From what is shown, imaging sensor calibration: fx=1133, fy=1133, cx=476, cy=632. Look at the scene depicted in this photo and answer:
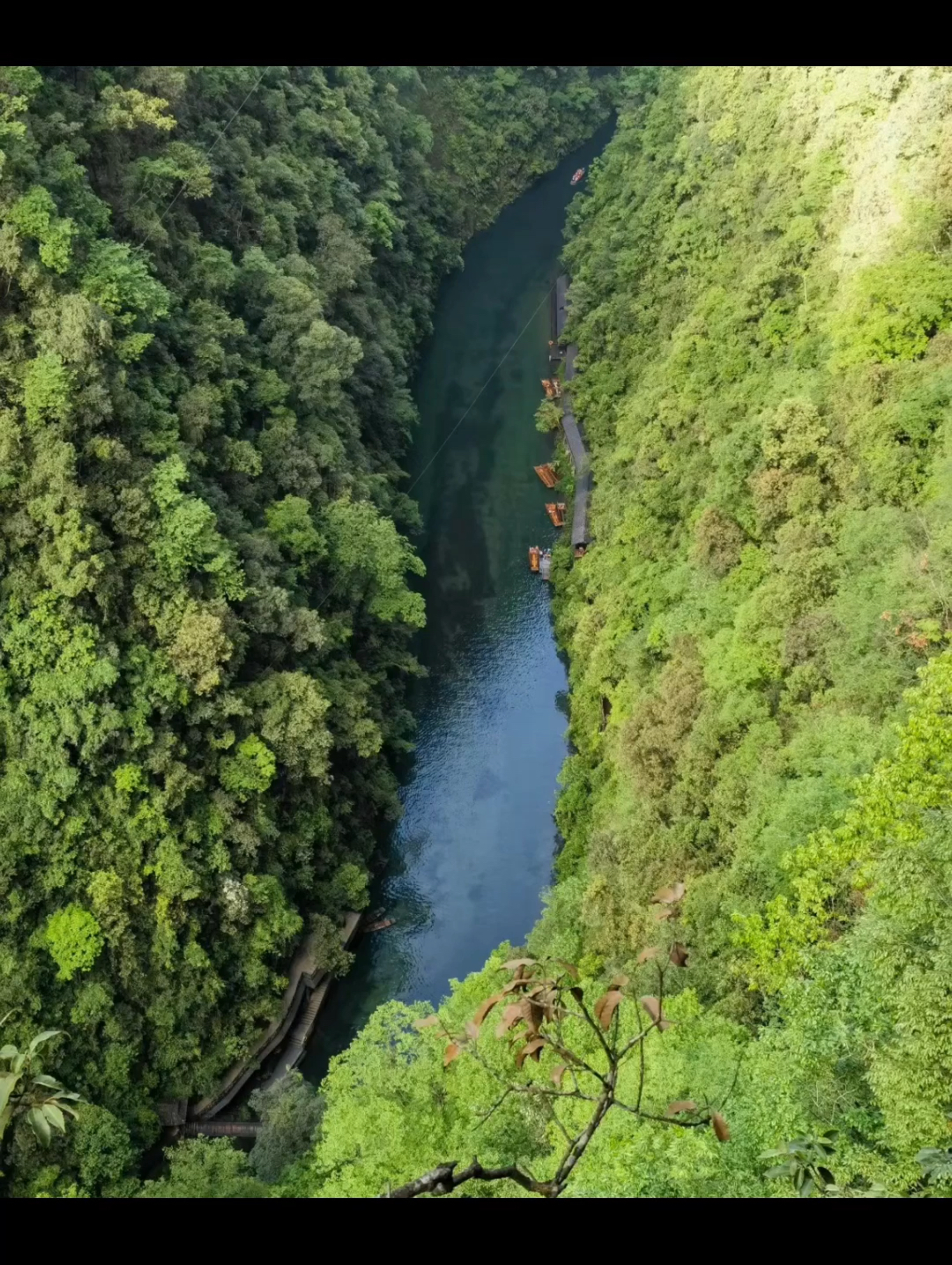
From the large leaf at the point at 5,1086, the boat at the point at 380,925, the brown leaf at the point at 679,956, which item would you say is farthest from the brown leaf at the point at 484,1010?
the boat at the point at 380,925

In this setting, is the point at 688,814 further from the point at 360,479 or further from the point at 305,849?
the point at 360,479

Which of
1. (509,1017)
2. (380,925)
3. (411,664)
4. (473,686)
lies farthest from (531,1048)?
(473,686)

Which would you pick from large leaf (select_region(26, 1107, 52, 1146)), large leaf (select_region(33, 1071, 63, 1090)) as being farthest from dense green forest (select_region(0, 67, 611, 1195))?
large leaf (select_region(26, 1107, 52, 1146))

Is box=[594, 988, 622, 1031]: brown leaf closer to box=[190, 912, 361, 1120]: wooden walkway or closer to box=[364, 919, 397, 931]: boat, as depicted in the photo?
box=[190, 912, 361, 1120]: wooden walkway

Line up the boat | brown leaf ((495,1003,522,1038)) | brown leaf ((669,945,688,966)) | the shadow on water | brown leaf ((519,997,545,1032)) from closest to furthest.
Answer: brown leaf ((495,1003,522,1038)) → brown leaf ((519,997,545,1032)) → brown leaf ((669,945,688,966)) → the shadow on water → the boat

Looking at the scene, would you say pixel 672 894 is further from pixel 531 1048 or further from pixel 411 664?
pixel 411 664
